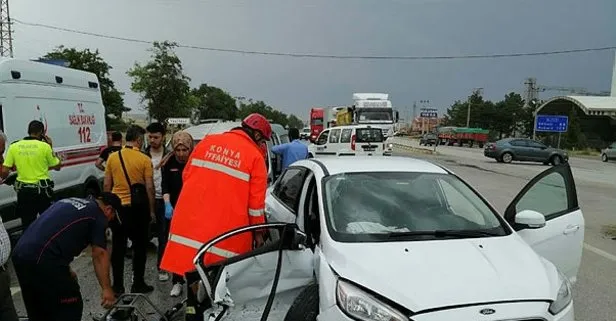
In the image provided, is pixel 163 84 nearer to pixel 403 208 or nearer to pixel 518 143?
pixel 518 143

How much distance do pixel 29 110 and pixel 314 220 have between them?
17.0ft

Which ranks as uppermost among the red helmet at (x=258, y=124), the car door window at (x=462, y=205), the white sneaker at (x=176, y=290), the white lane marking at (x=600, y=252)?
the red helmet at (x=258, y=124)

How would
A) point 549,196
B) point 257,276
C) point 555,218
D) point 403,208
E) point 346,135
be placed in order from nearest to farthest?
point 257,276 → point 403,208 → point 555,218 → point 549,196 → point 346,135

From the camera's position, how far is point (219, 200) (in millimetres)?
3730

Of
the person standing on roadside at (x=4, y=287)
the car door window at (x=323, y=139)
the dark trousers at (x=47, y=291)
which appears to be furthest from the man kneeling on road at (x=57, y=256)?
the car door window at (x=323, y=139)

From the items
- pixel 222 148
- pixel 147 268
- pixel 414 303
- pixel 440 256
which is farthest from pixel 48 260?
pixel 147 268

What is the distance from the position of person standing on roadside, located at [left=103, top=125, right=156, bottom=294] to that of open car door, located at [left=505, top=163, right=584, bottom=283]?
3.46m

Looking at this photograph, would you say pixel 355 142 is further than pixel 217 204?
Yes

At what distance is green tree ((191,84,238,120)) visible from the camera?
224 feet

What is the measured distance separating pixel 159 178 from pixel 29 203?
5.66 ft

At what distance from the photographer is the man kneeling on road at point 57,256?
3.12 metres

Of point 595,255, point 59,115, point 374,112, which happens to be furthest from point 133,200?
point 374,112

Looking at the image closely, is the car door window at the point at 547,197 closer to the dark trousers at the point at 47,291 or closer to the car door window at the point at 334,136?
the dark trousers at the point at 47,291

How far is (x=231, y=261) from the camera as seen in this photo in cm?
333
